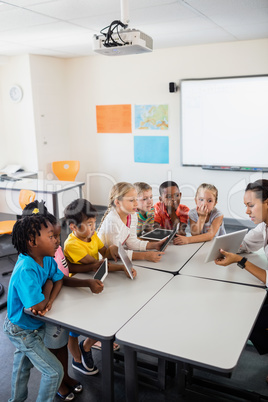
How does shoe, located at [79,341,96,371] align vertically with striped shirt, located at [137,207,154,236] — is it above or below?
below

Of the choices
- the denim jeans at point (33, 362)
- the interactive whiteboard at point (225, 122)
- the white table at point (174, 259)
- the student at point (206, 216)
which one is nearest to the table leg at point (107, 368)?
the denim jeans at point (33, 362)

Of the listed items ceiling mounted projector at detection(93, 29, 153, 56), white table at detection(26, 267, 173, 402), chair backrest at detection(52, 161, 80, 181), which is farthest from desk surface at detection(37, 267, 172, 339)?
chair backrest at detection(52, 161, 80, 181)

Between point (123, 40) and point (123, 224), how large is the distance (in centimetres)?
126

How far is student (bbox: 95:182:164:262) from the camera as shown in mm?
2512

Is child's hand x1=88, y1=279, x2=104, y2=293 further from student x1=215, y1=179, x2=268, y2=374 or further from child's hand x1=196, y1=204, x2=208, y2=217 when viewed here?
child's hand x1=196, y1=204, x2=208, y2=217

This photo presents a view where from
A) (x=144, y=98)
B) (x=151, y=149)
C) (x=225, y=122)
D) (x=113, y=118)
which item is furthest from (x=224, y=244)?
(x=113, y=118)

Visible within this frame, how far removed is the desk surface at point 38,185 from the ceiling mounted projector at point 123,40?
7.26 ft

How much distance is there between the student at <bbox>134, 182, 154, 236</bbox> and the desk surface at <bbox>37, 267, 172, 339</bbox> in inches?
34.7

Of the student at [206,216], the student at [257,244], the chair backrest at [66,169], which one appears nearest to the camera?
the student at [257,244]

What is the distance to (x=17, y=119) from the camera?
18.7 ft

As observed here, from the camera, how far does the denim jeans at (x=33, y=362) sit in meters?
1.77

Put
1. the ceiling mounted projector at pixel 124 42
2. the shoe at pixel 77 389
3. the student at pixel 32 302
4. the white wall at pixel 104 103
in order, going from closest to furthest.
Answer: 1. the student at pixel 32 302
2. the shoe at pixel 77 389
3. the ceiling mounted projector at pixel 124 42
4. the white wall at pixel 104 103

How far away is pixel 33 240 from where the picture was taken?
5.96 feet

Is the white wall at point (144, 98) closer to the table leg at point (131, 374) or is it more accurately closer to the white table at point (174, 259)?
the white table at point (174, 259)
